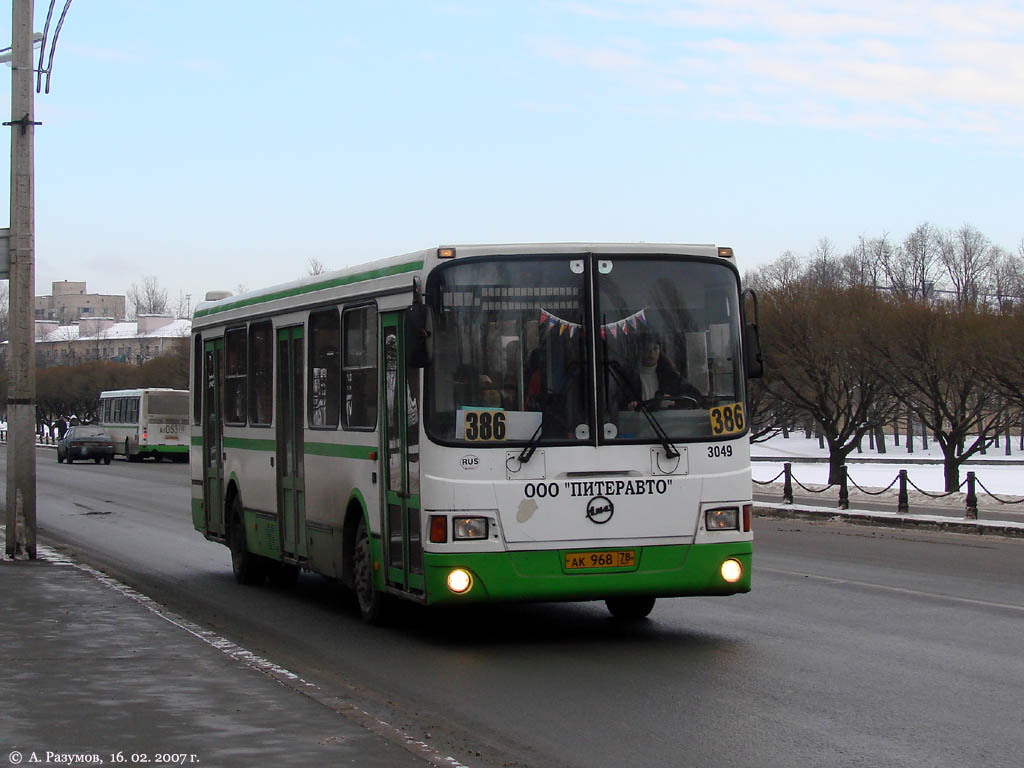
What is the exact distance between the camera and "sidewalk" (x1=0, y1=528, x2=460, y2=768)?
6695 millimetres

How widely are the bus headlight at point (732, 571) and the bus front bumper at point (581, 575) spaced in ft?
0.07

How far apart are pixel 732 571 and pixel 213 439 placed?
7488 mm

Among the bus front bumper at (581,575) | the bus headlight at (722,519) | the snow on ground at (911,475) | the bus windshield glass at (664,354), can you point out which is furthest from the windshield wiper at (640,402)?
the snow on ground at (911,475)

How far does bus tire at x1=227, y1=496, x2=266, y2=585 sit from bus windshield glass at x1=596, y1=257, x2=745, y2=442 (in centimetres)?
608

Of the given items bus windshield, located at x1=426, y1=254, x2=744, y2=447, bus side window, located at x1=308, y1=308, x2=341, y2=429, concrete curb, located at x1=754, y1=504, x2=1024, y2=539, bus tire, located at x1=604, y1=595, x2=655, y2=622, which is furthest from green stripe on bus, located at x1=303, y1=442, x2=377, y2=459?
concrete curb, located at x1=754, y1=504, x2=1024, y2=539

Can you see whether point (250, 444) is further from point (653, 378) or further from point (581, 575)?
point (653, 378)

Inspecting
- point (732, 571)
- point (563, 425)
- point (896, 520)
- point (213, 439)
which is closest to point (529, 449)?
point (563, 425)

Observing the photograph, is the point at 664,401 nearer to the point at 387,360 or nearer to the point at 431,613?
the point at 387,360

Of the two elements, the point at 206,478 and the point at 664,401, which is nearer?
the point at 664,401

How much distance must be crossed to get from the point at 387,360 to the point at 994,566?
8.60 metres

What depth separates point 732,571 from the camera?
1056 cm

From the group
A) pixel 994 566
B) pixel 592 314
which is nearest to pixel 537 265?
pixel 592 314

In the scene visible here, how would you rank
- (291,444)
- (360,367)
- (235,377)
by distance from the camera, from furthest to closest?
(235,377), (291,444), (360,367)

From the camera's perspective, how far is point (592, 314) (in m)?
10.5
